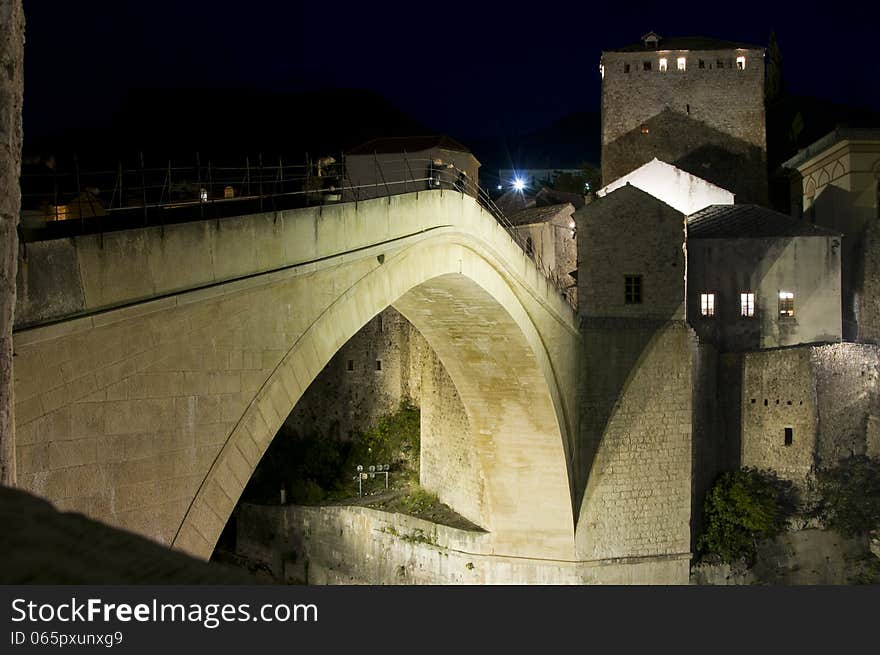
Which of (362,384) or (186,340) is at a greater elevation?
(186,340)

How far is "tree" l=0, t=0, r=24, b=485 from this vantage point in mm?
5195

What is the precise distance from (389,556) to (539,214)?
40.5 feet

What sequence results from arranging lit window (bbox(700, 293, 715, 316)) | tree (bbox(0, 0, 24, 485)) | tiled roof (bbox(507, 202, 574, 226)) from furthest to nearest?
tiled roof (bbox(507, 202, 574, 226)) < lit window (bbox(700, 293, 715, 316)) < tree (bbox(0, 0, 24, 485))

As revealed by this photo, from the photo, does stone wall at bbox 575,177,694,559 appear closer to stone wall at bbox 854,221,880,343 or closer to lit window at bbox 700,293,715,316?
lit window at bbox 700,293,715,316

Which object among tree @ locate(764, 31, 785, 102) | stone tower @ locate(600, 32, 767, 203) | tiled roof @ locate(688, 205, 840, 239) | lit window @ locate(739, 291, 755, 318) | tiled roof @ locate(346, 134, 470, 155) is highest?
tree @ locate(764, 31, 785, 102)

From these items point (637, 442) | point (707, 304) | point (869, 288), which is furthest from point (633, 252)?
point (869, 288)

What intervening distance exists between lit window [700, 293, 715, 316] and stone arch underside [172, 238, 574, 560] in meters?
7.86

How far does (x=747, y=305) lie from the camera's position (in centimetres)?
2461

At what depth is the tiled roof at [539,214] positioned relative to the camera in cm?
2884

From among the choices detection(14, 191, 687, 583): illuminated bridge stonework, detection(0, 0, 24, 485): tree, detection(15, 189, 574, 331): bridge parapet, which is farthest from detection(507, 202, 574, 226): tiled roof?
detection(0, 0, 24, 485): tree

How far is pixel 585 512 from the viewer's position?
62.3ft

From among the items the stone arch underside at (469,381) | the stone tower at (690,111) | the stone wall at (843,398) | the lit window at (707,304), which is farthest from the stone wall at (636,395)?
the stone tower at (690,111)

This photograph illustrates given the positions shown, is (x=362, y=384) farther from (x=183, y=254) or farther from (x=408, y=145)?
(x=183, y=254)

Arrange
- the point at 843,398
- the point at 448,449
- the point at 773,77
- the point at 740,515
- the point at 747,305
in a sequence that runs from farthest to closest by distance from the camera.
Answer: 1. the point at 773,77
2. the point at 747,305
3. the point at 843,398
4. the point at 448,449
5. the point at 740,515
